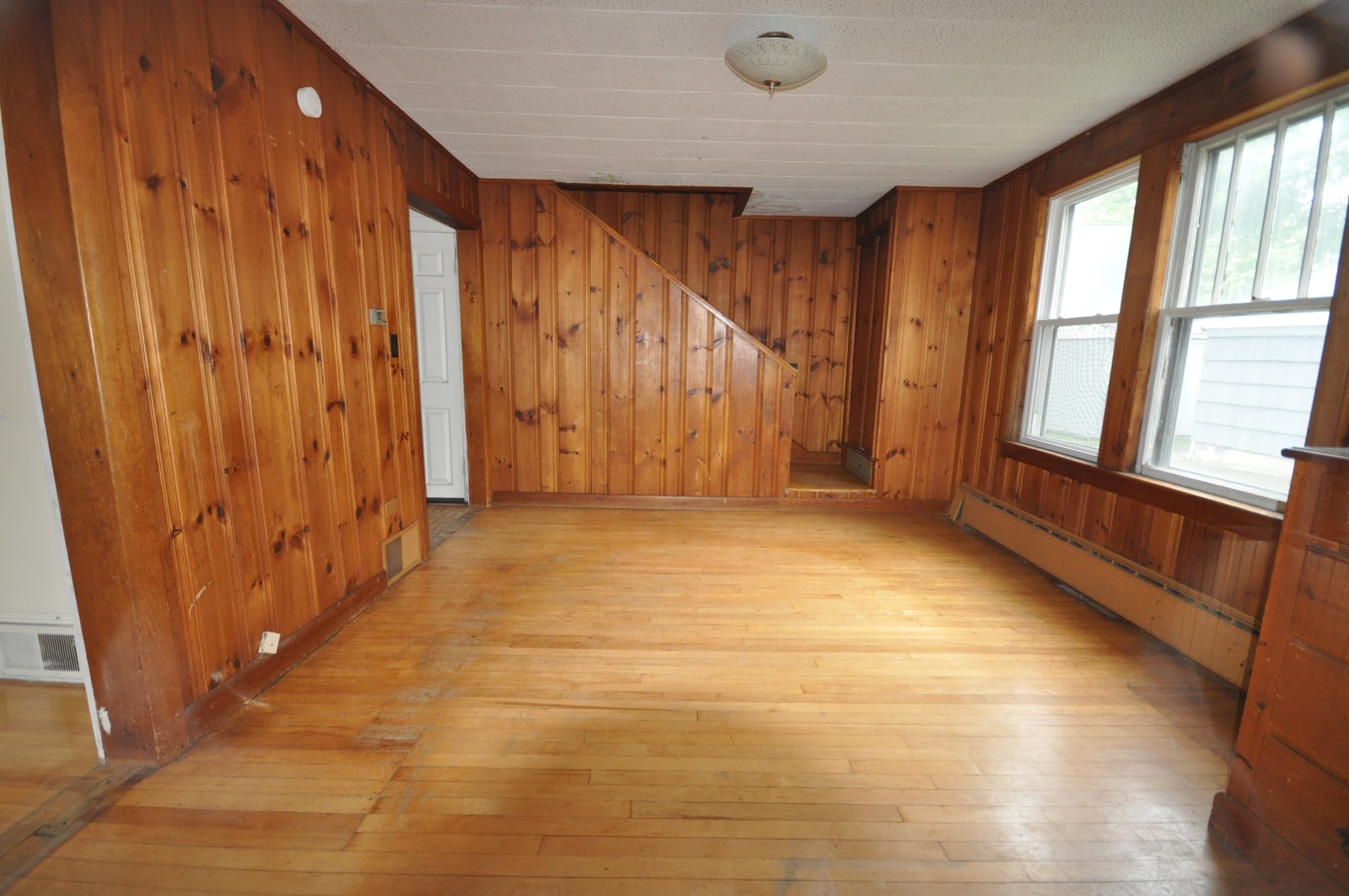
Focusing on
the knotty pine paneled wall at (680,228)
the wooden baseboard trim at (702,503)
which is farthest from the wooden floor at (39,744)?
the knotty pine paneled wall at (680,228)

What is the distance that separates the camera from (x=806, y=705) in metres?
1.93

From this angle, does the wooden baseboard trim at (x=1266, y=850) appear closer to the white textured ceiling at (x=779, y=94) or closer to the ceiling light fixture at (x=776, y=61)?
the white textured ceiling at (x=779, y=94)

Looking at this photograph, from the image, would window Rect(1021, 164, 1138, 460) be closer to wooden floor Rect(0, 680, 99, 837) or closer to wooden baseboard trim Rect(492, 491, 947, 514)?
wooden baseboard trim Rect(492, 491, 947, 514)

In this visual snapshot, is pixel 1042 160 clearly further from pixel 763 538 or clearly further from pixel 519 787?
pixel 519 787

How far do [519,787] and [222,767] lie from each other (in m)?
0.89

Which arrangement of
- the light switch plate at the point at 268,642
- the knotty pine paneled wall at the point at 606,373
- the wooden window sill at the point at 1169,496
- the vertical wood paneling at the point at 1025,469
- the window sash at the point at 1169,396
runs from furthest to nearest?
the knotty pine paneled wall at the point at 606,373 < the window sash at the point at 1169,396 < the vertical wood paneling at the point at 1025,469 < the wooden window sill at the point at 1169,496 < the light switch plate at the point at 268,642

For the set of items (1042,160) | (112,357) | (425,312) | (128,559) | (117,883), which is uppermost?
(1042,160)

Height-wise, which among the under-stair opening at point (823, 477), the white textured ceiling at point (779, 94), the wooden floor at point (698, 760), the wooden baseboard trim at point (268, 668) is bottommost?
the wooden floor at point (698, 760)

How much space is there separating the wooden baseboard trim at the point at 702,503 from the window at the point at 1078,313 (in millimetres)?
1074

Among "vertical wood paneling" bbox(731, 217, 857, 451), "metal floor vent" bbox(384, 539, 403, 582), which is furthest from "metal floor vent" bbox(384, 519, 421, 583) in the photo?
"vertical wood paneling" bbox(731, 217, 857, 451)

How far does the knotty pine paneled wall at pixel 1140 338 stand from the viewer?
1.98 m

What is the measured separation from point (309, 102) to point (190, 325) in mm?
1156

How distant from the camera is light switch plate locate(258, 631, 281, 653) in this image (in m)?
1.96

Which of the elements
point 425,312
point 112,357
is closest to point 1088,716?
point 112,357
